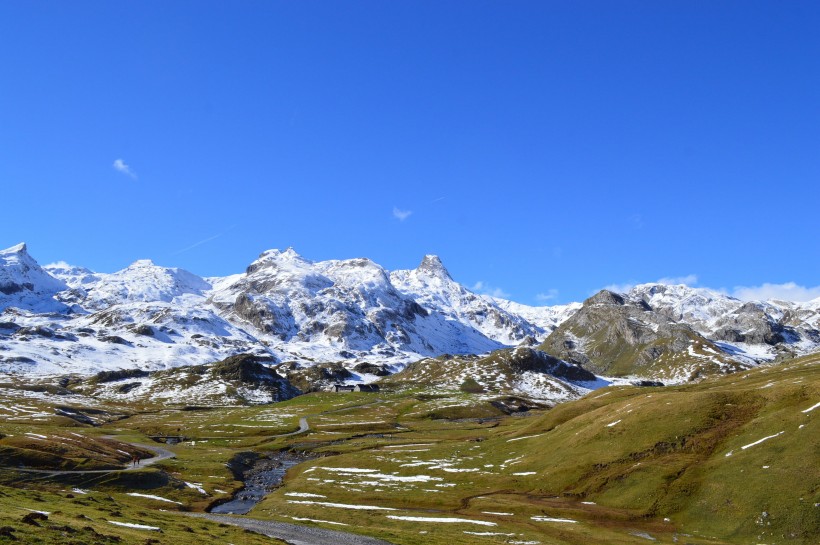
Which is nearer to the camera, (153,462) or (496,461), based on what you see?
(496,461)

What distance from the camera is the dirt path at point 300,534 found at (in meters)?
62.7

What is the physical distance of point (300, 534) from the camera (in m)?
66.3

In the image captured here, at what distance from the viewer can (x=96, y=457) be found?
10869 cm

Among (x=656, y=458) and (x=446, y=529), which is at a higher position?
(x=656, y=458)

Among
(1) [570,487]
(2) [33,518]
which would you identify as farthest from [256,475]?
(2) [33,518]

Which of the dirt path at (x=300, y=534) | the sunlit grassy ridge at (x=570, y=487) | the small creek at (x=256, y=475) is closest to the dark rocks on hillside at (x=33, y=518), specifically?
the sunlit grassy ridge at (x=570, y=487)

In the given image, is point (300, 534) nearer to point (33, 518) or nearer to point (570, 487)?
point (33, 518)

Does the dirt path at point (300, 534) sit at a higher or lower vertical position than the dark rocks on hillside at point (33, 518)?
lower

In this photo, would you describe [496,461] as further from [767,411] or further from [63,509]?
[63,509]

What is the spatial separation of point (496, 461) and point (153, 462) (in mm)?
73570

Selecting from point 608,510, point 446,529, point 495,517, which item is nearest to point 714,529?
point 608,510

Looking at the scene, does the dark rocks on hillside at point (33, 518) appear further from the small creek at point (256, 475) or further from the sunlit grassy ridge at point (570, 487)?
the small creek at point (256, 475)

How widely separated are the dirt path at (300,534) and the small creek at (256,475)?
16863 millimetres

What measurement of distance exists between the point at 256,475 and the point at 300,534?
221 feet
